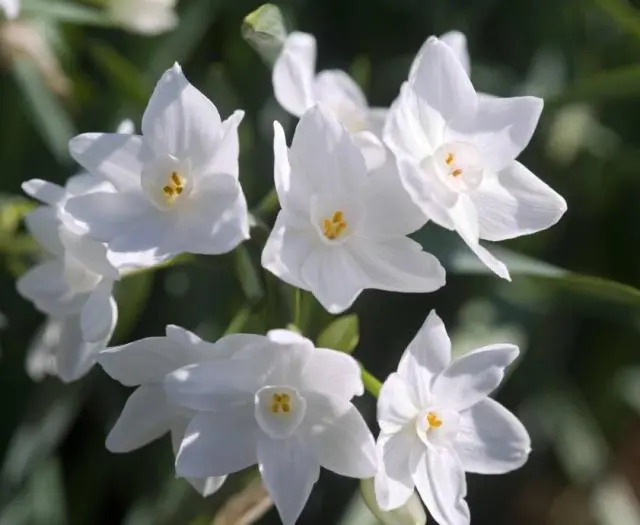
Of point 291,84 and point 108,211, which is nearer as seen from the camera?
point 108,211

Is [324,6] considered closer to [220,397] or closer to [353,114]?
[353,114]

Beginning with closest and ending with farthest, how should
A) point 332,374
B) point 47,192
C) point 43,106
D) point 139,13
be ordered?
point 332,374, point 47,192, point 139,13, point 43,106

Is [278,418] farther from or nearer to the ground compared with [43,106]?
farther from the ground

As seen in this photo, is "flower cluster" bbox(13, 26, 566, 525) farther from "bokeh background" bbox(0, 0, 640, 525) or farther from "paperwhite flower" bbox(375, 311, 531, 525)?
"bokeh background" bbox(0, 0, 640, 525)

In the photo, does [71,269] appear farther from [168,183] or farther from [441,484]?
[441,484]

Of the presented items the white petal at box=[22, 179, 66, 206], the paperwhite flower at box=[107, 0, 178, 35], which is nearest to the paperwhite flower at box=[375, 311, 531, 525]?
the white petal at box=[22, 179, 66, 206]

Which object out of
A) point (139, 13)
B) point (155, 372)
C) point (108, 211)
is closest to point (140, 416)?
point (155, 372)

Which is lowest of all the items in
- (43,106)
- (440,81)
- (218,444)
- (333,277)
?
(43,106)
